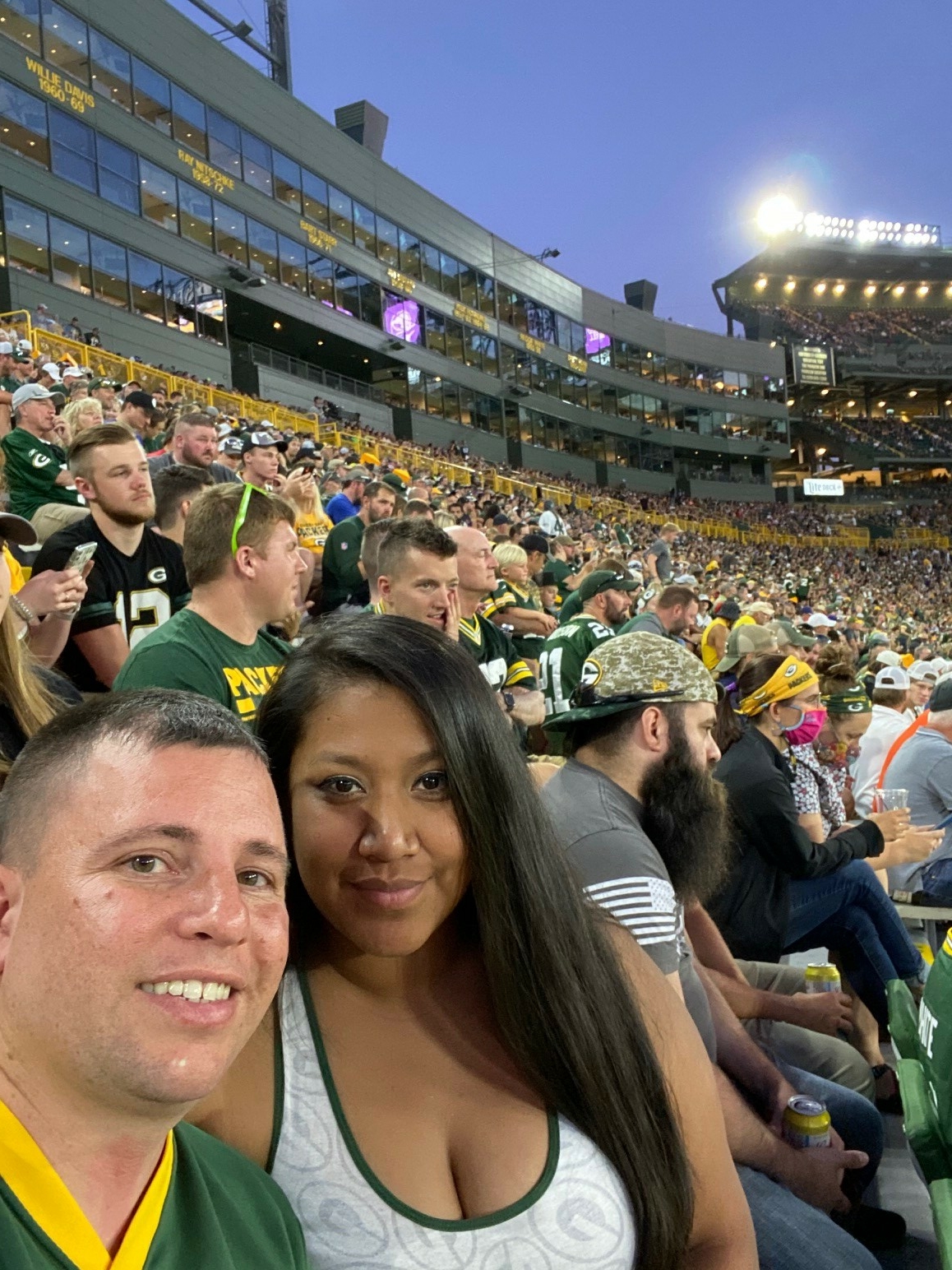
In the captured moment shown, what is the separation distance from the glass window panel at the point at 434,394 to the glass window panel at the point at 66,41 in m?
16.6

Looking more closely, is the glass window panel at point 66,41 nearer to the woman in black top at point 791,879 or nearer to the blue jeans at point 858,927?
the woman in black top at point 791,879

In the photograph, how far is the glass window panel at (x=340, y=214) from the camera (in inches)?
1264

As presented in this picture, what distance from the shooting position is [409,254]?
119 ft

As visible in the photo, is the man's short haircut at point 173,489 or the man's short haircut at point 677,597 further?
the man's short haircut at point 677,597


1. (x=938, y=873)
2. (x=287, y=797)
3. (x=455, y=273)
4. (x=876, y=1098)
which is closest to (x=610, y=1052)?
(x=287, y=797)

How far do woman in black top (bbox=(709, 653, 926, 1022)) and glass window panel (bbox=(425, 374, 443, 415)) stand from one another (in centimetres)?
3409

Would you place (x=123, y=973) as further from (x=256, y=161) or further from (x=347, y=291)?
(x=347, y=291)

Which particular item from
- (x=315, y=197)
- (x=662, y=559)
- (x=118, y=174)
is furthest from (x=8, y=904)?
(x=315, y=197)

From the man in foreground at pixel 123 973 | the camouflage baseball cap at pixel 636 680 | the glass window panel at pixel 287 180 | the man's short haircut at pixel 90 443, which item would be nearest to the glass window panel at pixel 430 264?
the glass window panel at pixel 287 180

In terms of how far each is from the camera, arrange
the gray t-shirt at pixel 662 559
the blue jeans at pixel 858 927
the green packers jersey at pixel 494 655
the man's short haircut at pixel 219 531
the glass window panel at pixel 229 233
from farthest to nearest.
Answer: the glass window panel at pixel 229 233 < the gray t-shirt at pixel 662 559 < the green packers jersey at pixel 494 655 < the blue jeans at pixel 858 927 < the man's short haircut at pixel 219 531

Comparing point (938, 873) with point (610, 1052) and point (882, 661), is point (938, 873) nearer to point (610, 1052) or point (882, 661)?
point (610, 1052)

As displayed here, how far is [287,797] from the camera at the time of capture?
160 cm

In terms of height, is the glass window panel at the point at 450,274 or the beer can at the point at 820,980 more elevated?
the glass window panel at the point at 450,274

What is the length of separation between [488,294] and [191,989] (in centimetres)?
4284
